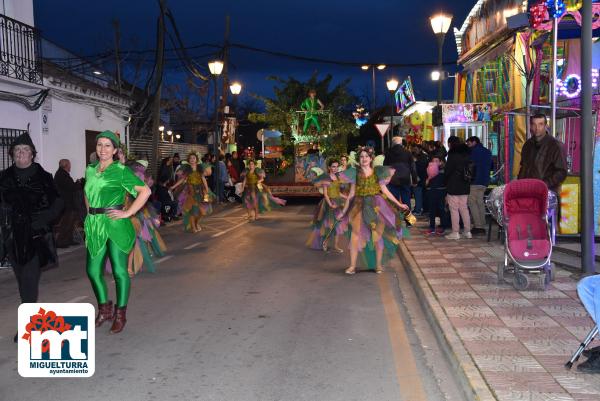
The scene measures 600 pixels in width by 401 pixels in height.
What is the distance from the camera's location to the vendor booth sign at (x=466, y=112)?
60.1ft

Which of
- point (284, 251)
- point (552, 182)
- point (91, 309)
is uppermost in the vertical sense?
point (552, 182)

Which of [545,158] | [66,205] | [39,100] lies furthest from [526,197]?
[39,100]

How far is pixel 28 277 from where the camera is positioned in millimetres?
6453

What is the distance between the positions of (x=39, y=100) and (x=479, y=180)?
Result: 11.3m

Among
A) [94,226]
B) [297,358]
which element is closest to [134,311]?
[94,226]

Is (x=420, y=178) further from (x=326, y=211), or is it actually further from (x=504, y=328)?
(x=504, y=328)

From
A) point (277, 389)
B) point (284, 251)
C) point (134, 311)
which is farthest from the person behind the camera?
point (284, 251)

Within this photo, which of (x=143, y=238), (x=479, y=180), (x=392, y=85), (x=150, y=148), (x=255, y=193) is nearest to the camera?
(x=143, y=238)

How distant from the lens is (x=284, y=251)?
1278cm

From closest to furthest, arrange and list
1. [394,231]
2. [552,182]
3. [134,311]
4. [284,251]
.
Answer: [134,311] < [552,182] < [394,231] < [284,251]

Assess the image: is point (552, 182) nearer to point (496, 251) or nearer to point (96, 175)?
point (496, 251)

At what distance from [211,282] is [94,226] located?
3.34 metres

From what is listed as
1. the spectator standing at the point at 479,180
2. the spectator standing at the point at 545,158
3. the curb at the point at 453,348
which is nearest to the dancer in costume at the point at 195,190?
the spectator standing at the point at 479,180

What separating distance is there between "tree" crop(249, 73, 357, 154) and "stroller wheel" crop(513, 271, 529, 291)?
66.2 ft
